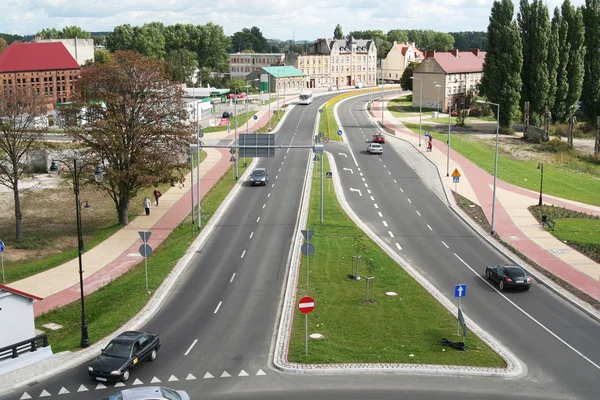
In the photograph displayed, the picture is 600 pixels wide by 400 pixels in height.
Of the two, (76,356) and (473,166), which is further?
(473,166)

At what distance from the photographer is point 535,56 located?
299ft

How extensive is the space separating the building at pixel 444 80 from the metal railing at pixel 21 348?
9465 cm

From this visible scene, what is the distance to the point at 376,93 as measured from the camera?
150 m

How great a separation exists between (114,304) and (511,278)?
20.1 m

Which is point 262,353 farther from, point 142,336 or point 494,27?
point 494,27

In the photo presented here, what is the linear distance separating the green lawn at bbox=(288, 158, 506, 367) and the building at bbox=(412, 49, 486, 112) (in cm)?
8005

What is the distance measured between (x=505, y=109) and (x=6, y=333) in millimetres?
77557

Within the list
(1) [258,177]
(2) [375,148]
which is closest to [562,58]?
(2) [375,148]

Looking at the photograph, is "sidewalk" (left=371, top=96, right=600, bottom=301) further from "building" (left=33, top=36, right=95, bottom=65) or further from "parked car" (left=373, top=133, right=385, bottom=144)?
"building" (left=33, top=36, right=95, bottom=65)

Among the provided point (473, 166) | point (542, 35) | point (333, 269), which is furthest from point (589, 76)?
point (333, 269)

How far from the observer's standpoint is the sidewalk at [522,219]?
39.8 metres

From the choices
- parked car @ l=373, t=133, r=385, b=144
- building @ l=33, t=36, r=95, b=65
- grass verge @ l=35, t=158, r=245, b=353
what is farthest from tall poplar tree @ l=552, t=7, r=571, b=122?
building @ l=33, t=36, r=95, b=65

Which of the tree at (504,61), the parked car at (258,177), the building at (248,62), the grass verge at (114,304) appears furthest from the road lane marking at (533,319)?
the building at (248,62)

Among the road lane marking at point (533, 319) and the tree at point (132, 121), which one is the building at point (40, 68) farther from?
the road lane marking at point (533, 319)
